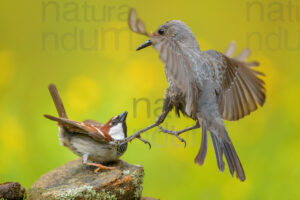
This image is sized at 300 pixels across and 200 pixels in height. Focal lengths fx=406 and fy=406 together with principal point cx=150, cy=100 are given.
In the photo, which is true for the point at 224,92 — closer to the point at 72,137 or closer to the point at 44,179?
the point at 72,137

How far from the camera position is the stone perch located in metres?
3.10

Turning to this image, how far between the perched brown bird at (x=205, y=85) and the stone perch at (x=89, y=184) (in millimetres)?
505

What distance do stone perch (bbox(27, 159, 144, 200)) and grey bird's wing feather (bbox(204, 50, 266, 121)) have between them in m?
0.91

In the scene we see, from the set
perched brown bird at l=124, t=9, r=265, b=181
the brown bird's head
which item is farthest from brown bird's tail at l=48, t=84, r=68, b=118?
perched brown bird at l=124, t=9, r=265, b=181

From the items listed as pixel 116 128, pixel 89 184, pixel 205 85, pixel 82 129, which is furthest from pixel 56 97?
pixel 205 85

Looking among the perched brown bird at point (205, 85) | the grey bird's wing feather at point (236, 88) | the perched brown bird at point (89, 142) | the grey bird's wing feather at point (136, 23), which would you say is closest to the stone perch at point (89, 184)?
the perched brown bird at point (89, 142)

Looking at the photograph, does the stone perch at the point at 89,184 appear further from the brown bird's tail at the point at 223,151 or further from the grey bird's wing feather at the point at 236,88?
the grey bird's wing feather at the point at 236,88

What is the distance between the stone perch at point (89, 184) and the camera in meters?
3.10

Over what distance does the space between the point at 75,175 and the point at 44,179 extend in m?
0.27

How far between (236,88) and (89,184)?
1.45m

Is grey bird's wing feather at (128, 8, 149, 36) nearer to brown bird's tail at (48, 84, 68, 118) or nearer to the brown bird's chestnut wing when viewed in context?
the brown bird's chestnut wing

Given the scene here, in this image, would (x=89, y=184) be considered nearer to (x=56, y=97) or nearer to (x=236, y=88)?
(x=56, y=97)

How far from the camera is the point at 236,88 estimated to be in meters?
3.44

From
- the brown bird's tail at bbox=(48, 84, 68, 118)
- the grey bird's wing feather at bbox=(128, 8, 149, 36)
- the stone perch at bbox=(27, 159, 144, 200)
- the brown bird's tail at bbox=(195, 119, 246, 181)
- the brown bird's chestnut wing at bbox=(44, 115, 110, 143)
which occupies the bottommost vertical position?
the stone perch at bbox=(27, 159, 144, 200)
